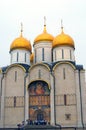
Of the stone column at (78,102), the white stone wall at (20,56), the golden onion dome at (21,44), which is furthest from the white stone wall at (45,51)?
the stone column at (78,102)

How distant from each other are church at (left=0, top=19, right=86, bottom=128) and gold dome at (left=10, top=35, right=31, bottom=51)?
2230 mm

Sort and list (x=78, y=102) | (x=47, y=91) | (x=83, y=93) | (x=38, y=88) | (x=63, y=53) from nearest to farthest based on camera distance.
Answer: (x=78, y=102)
(x=83, y=93)
(x=47, y=91)
(x=38, y=88)
(x=63, y=53)

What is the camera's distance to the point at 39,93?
90.5 ft

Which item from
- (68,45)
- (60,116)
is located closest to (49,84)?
(60,116)

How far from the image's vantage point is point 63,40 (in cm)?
2973

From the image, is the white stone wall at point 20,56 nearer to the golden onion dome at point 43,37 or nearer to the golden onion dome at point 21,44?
the golden onion dome at point 21,44

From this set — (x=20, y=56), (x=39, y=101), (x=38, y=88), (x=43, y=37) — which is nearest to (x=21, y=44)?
(x=20, y=56)

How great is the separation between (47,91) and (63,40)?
5902 millimetres

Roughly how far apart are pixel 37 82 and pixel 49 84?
4.49 ft

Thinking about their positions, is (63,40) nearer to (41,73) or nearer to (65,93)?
(41,73)

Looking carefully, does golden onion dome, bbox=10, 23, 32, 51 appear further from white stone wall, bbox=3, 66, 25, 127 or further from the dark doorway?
the dark doorway

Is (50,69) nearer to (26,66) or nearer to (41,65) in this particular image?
(41,65)

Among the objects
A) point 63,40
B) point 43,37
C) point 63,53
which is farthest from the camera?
point 43,37

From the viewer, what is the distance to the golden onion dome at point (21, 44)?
30.9m
